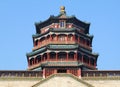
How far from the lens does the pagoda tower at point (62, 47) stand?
2023 inches

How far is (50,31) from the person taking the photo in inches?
2176

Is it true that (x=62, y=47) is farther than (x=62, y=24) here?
No

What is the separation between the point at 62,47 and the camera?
5356 centimetres

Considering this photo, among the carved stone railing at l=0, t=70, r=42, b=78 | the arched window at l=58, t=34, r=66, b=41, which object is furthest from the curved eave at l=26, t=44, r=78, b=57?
the carved stone railing at l=0, t=70, r=42, b=78

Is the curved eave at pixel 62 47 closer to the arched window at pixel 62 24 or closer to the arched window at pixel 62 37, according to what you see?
the arched window at pixel 62 37

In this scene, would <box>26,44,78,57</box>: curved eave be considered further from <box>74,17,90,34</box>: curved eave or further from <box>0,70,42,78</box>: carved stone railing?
<box>74,17,90,34</box>: curved eave

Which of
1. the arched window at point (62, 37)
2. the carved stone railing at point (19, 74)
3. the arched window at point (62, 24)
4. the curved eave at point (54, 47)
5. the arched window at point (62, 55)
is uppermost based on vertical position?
the arched window at point (62, 24)

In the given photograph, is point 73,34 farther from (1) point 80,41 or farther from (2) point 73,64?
(2) point 73,64

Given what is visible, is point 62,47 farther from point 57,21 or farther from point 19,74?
point 19,74

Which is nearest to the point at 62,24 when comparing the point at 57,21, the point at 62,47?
the point at 57,21

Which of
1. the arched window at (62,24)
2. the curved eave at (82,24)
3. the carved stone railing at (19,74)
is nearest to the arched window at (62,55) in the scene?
the carved stone railing at (19,74)

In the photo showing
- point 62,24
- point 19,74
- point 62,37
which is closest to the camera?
point 19,74

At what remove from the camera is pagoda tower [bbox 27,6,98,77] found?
5138 centimetres

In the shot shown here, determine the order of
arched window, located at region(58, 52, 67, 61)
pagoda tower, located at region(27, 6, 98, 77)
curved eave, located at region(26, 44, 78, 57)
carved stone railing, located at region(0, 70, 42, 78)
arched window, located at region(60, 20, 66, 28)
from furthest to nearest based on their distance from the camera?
arched window, located at region(60, 20, 66, 28) < curved eave, located at region(26, 44, 78, 57) < arched window, located at region(58, 52, 67, 61) < pagoda tower, located at region(27, 6, 98, 77) < carved stone railing, located at region(0, 70, 42, 78)
